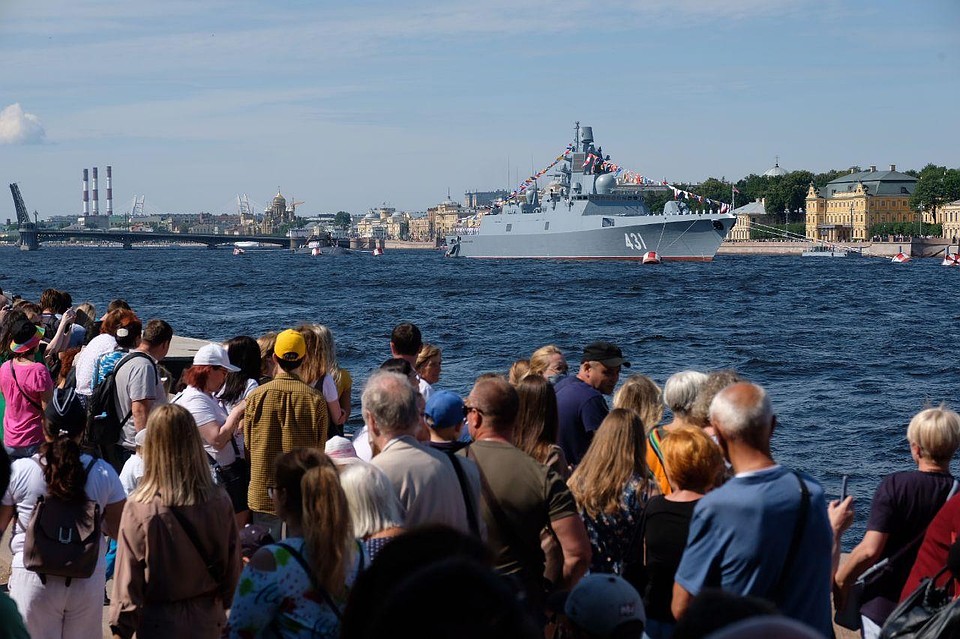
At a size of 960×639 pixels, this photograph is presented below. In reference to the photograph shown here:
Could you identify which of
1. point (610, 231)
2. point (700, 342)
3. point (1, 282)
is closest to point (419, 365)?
point (700, 342)

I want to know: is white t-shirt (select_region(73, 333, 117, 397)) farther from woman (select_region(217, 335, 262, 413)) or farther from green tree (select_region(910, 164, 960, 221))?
green tree (select_region(910, 164, 960, 221))

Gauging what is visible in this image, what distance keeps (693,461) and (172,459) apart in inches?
61.5

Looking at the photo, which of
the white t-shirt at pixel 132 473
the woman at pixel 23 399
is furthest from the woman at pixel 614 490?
the woman at pixel 23 399

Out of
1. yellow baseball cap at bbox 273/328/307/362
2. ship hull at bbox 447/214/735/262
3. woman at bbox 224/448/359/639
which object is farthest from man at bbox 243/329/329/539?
ship hull at bbox 447/214/735/262

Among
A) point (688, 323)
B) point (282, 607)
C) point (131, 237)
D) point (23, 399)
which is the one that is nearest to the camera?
point (282, 607)

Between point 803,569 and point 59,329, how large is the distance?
569 cm

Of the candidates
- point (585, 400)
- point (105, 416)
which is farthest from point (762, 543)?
point (105, 416)

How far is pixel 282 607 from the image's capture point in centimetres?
261

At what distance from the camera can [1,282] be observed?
5719 centimetres

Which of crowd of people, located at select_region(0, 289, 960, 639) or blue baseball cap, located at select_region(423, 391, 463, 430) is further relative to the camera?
blue baseball cap, located at select_region(423, 391, 463, 430)

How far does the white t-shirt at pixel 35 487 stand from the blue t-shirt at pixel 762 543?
1.87 meters

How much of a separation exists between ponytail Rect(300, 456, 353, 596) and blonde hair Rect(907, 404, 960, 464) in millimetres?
1909

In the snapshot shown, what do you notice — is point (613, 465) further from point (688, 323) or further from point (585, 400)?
point (688, 323)

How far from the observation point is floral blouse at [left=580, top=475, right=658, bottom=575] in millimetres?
3643
